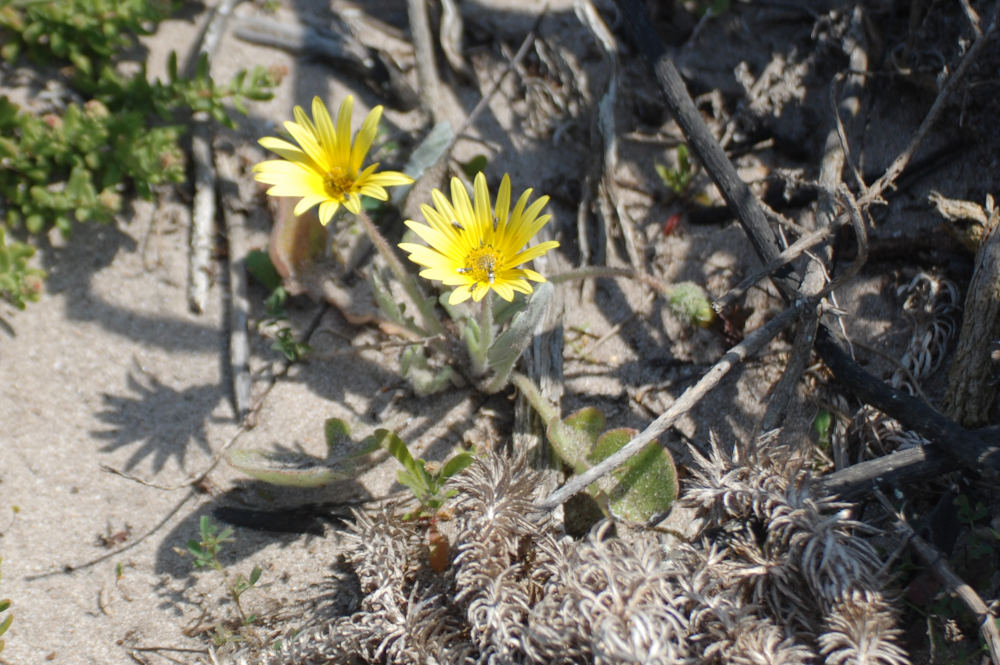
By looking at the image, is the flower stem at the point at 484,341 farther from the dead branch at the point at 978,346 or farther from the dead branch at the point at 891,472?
the dead branch at the point at 978,346

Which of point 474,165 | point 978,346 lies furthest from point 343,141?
point 978,346

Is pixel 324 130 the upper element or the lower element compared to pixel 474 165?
lower

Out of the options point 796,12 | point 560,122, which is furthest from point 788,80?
point 560,122

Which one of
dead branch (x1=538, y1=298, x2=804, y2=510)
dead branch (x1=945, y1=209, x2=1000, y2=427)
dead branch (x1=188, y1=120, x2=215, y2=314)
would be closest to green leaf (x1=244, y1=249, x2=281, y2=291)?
dead branch (x1=188, y1=120, x2=215, y2=314)

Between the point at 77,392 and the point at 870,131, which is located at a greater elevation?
the point at 870,131

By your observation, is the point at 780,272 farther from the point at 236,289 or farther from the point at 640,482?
the point at 236,289

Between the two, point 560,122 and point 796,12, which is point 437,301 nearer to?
point 560,122

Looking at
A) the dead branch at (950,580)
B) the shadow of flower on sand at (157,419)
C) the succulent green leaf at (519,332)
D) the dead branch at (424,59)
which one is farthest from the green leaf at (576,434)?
the dead branch at (424,59)
